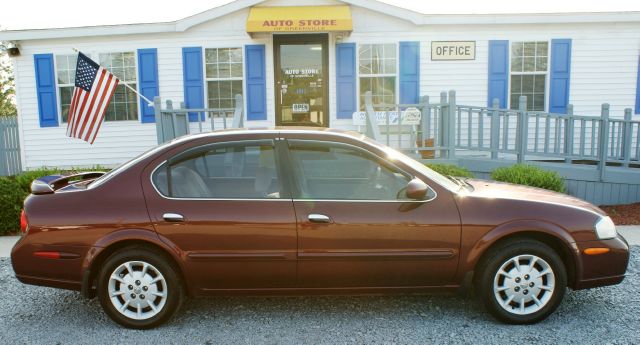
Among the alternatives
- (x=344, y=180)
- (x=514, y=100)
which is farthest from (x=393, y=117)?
(x=344, y=180)

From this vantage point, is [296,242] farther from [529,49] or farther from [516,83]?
[529,49]

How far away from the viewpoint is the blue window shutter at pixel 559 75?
34.7 ft

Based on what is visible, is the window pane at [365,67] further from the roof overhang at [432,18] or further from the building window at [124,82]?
the building window at [124,82]

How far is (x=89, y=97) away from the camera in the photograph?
856 centimetres

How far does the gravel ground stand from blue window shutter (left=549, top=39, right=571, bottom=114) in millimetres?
7232

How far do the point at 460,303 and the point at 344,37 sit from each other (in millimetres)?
7550

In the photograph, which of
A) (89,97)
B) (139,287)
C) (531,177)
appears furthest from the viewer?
(89,97)

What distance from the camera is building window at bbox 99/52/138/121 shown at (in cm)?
1106

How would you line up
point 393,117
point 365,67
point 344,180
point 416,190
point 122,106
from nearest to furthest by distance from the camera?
point 416,190 → point 344,180 → point 393,117 → point 365,67 → point 122,106

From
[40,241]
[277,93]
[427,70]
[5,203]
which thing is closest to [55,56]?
[277,93]

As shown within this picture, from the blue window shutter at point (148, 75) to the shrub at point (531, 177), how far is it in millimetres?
7383

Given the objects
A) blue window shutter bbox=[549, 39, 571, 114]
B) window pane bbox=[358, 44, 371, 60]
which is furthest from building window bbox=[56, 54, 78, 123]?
blue window shutter bbox=[549, 39, 571, 114]

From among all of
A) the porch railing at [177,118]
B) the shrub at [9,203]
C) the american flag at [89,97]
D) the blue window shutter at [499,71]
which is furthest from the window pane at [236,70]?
the blue window shutter at [499,71]

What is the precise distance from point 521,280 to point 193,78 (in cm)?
884
